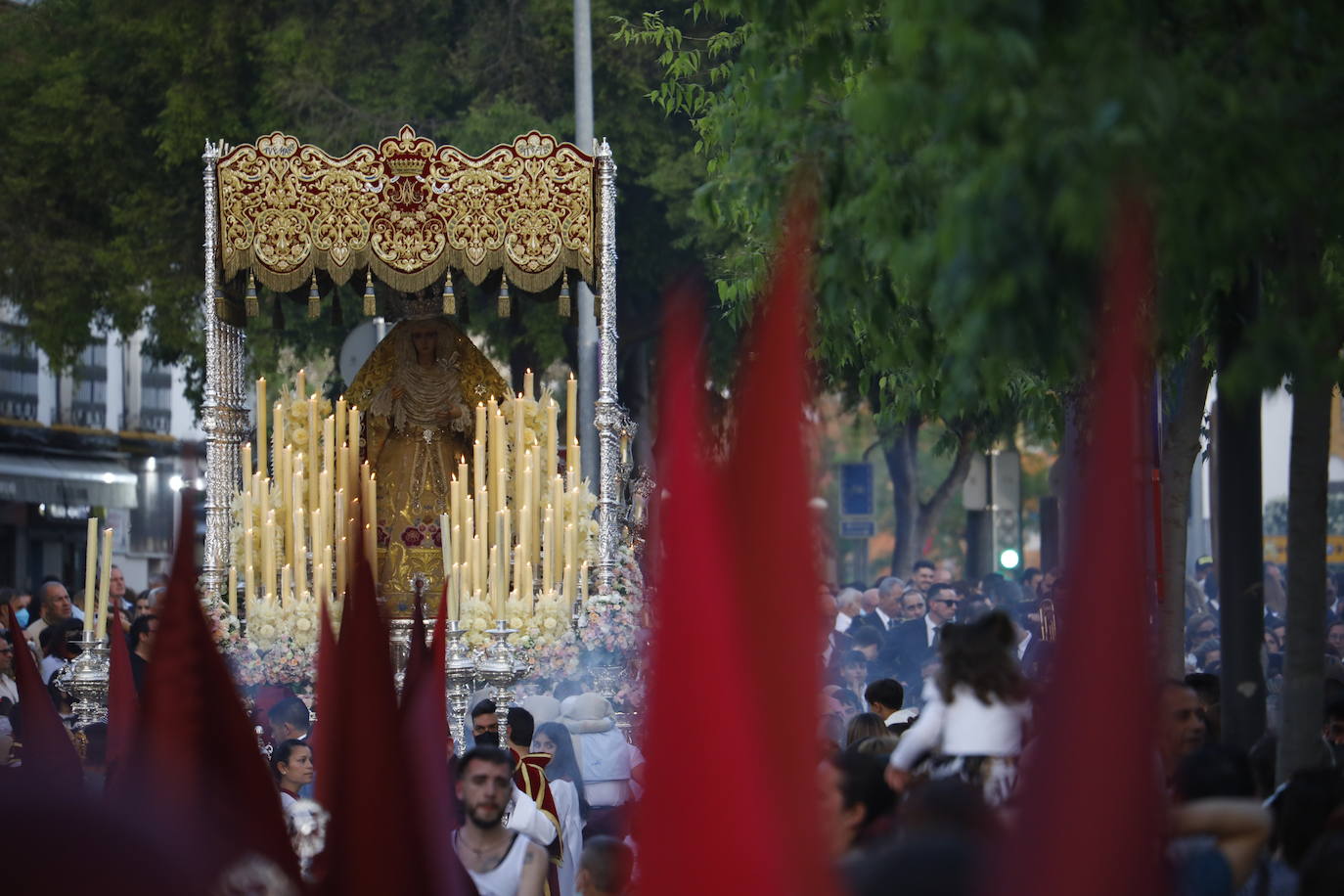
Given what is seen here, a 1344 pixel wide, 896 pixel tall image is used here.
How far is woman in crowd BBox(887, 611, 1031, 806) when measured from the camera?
6.44m

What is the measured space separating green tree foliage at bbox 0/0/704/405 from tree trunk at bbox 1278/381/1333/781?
15.6m

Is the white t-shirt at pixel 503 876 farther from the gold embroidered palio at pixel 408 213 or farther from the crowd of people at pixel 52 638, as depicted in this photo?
the gold embroidered palio at pixel 408 213

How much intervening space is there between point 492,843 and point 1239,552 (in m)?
3.10

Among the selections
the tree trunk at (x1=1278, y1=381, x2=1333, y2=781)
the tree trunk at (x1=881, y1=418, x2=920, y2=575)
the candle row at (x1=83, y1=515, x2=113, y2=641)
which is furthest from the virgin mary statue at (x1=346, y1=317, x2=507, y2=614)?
the tree trunk at (x1=881, y1=418, x2=920, y2=575)

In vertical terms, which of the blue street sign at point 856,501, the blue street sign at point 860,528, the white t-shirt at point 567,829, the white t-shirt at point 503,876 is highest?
the blue street sign at point 856,501

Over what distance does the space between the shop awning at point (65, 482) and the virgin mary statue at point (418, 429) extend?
20.5m

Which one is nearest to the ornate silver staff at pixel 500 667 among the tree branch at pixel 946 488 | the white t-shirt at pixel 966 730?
the white t-shirt at pixel 966 730

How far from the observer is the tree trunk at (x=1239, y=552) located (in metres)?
7.82

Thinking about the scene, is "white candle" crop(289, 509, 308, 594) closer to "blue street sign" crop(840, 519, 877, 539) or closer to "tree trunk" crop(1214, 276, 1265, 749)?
"tree trunk" crop(1214, 276, 1265, 749)

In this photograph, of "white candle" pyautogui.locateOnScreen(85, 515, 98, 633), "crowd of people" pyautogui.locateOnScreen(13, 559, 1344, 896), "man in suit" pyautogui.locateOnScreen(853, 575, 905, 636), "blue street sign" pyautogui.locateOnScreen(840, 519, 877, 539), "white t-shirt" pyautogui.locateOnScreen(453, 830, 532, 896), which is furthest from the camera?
"blue street sign" pyautogui.locateOnScreen(840, 519, 877, 539)

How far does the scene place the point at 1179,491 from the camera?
10.8 metres

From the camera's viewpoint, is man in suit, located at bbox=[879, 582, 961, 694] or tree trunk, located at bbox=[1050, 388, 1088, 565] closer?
tree trunk, located at bbox=[1050, 388, 1088, 565]

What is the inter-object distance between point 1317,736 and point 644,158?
16.9 metres

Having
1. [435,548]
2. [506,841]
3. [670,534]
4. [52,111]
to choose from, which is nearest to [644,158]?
[52,111]
